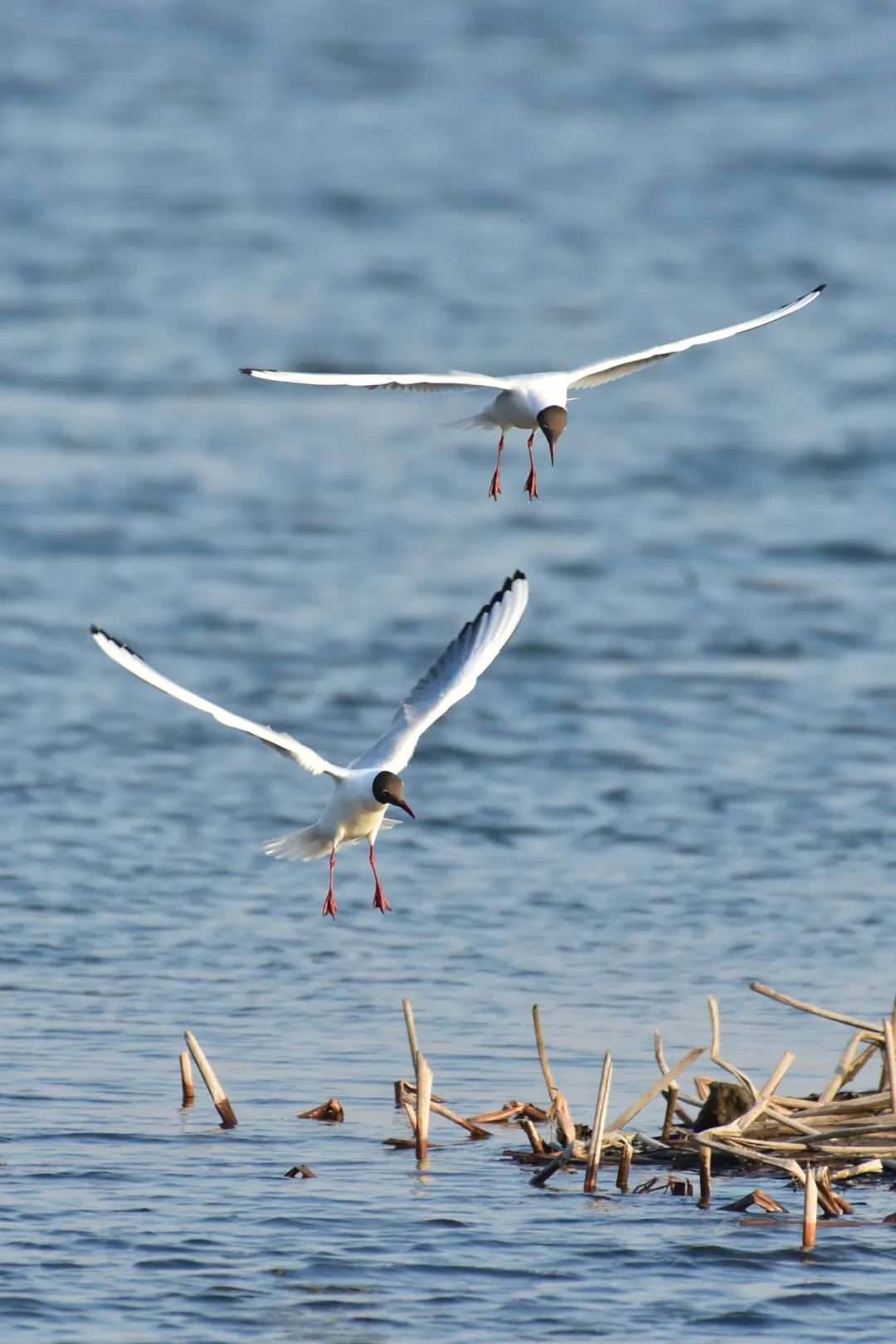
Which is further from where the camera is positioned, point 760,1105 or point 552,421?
point 552,421

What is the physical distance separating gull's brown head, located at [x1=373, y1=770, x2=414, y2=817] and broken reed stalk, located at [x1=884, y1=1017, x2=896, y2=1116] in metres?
2.11

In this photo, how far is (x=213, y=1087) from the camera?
9.88m

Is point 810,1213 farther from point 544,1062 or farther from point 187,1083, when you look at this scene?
point 187,1083

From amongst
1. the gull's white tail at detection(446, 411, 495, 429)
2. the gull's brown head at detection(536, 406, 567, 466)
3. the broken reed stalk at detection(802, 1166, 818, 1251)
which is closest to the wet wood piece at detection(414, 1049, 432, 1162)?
the broken reed stalk at detection(802, 1166, 818, 1251)

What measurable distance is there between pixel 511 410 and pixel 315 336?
20.2 metres

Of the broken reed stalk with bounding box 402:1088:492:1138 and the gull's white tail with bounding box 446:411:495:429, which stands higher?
the gull's white tail with bounding box 446:411:495:429

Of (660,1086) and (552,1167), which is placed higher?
(660,1086)

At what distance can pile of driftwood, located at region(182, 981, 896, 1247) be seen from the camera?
355 inches

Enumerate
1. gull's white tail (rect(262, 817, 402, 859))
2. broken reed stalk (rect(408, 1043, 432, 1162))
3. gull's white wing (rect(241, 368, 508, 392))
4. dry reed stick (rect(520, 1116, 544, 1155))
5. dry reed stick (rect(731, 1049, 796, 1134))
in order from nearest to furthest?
gull's white wing (rect(241, 368, 508, 392)) < dry reed stick (rect(731, 1049, 796, 1134)) < broken reed stalk (rect(408, 1043, 432, 1162)) < dry reed stick (rect(520, 1116, 544, 1155)) < gull's white tail (rect(262, 817, 402, 859))

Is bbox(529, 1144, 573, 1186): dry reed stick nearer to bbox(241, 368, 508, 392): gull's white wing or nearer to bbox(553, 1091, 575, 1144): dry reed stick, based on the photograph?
bbox(553, 1091, 575, 1144): dry reed stick

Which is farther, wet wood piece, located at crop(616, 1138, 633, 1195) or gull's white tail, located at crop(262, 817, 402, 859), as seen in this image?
gull's white tail, located at crop(262, 817, 402, 859)

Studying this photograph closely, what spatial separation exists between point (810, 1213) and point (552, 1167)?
3.94 feet

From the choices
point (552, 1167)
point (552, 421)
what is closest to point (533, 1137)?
point (552, 1167)

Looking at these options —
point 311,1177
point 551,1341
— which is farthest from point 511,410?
point 551,1341
